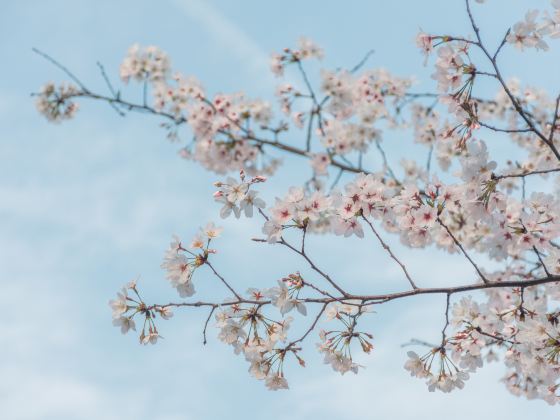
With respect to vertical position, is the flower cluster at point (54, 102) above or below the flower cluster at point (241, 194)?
above

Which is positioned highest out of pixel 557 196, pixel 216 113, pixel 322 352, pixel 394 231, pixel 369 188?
pixel 216 113

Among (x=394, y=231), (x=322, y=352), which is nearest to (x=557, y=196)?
(x=322, y=352)

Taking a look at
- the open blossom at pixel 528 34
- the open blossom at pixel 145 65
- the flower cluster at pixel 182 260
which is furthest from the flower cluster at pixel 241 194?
the open blossom at pixel 145 65

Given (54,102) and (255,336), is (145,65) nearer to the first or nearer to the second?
(54,102)

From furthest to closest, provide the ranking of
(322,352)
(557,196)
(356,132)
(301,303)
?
1. (356,132)
2. (557,196)
3. (322,352)
4. (301,303)

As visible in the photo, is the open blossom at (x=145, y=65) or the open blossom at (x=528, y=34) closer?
the open blossom at (x=528, y=34)

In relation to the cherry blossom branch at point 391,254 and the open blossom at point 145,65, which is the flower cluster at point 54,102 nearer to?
the open blossom at point 145,65

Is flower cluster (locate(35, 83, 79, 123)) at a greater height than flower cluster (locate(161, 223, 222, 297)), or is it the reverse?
flower cluster (locate(35, 83, 79, 123))

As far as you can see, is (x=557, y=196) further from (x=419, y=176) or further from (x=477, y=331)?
(x=419, y=176)

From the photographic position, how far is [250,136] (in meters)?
9.73

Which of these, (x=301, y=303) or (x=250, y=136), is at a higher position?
(x=250, y=136)

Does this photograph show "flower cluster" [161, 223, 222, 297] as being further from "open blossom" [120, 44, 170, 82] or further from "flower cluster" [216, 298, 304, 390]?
"open blossom" [120, 44, 170, 82]

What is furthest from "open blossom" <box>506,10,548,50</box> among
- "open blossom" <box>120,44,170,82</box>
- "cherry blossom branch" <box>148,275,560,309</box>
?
"open blossom" <box>120,44,170,82</box>

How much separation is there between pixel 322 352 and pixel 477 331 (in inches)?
47.8
